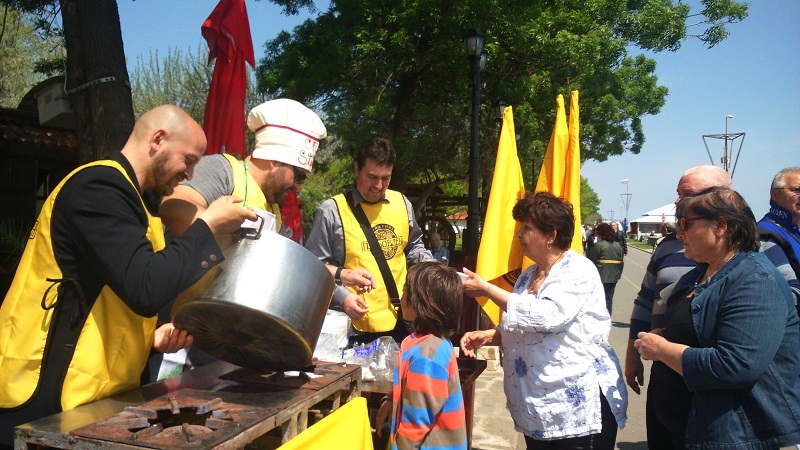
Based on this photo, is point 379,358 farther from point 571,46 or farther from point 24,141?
point 571,46

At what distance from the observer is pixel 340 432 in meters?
2.02

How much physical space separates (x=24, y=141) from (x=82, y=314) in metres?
7.63

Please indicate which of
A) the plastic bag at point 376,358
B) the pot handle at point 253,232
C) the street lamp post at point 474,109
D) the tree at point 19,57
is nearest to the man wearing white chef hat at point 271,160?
the pot handle at point 253,232

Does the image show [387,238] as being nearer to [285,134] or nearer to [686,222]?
[285,134]

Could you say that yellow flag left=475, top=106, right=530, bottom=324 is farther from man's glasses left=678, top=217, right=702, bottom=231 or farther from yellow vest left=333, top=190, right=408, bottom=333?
man's glasses left=678, top=217, right=702, bottom=231

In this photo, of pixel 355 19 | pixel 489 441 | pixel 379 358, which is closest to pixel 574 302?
pixel 379 358

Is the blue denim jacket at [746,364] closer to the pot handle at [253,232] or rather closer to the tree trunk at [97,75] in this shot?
the pot handle at [253,232]

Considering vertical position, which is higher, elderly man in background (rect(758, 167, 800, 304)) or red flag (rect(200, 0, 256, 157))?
red flag (rect(200, 0, 256, 157))

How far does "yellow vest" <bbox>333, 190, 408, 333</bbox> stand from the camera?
3.26 metres

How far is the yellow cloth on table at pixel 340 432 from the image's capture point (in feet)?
5.92

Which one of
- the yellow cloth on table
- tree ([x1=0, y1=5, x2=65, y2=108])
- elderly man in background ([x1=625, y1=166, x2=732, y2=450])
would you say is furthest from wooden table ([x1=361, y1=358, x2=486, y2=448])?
tree ([x1=0, y1=5, x2=65, y2=108])

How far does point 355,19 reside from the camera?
1332 cm

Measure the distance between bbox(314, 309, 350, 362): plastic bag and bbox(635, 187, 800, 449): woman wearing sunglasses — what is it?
142cm

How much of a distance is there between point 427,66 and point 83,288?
1271 centimetres
